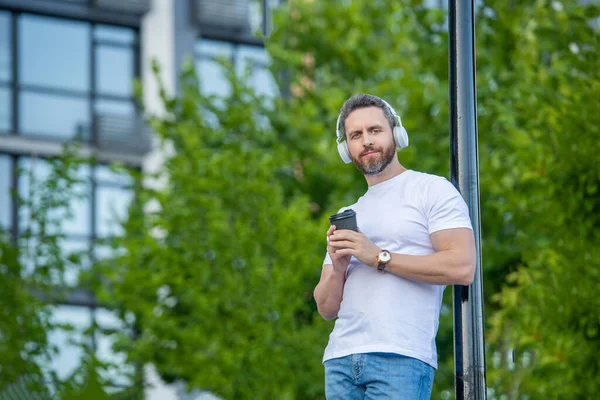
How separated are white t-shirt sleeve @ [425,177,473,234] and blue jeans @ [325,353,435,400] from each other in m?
0.45

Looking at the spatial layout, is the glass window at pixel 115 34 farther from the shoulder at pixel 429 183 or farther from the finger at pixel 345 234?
the finger at pixel 345 234

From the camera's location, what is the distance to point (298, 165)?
786 inches

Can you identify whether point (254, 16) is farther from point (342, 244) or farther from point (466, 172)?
point (342, 244)

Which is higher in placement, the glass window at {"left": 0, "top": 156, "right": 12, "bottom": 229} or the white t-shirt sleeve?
the glass window at {"left": 0, "top": 156, "right": 12, "bottom": 229}

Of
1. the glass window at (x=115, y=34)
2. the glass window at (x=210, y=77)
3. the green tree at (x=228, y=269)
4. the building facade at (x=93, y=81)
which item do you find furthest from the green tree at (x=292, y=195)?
the glass window at (x=210, y=77)

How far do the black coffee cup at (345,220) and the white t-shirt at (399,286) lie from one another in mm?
175

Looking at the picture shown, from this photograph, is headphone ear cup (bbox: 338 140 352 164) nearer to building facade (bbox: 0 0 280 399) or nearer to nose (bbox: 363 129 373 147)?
nose (bbox: 363 129 373 147)

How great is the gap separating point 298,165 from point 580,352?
1103cm

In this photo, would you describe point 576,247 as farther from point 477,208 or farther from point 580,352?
point 477,208

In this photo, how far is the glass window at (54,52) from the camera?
27.5 m

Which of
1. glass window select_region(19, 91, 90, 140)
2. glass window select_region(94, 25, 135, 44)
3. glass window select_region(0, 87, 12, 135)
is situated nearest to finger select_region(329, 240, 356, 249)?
glass window select_region(19, 91, 90, 140)

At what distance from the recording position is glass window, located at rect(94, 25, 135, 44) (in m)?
28.6

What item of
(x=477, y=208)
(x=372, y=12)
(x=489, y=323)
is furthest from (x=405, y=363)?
(x=372, y=12)

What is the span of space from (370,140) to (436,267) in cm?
52
